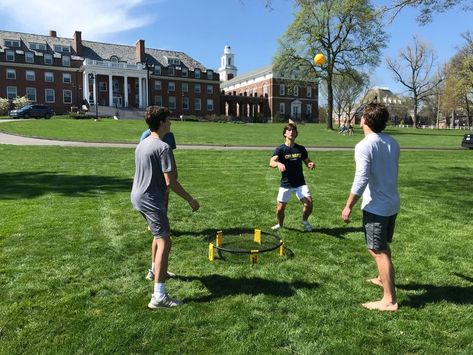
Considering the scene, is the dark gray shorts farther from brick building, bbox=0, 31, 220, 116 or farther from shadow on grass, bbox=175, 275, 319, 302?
brick building, bbox=0, 31, 220, 116

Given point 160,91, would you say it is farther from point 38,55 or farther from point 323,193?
point 323,193

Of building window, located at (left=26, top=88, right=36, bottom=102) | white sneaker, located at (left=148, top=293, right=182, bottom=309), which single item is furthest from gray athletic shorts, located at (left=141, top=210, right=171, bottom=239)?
building window, located at (left=26, top=88, right=36, bottom=102)

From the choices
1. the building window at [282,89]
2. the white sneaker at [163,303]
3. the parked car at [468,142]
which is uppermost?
the building window at [282,89]

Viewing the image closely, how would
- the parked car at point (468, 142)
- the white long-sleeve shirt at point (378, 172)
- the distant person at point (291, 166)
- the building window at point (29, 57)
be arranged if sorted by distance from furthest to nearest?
the building window at point (29, 57) → the parked car at point (468, 142) → the distant person at point (291, 166) → the white long-sleeve shirt at point (378, 172)

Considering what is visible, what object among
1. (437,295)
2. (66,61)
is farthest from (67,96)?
(437,295)

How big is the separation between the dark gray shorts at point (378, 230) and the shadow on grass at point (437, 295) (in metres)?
0.71

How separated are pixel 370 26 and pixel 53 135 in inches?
1323

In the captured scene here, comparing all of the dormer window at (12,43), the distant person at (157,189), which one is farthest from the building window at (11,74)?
the distant person at (157,189)

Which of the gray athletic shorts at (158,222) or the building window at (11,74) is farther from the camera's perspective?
the building window at (11,74)

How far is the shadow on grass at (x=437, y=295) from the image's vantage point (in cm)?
438

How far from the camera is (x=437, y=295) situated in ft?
14.9

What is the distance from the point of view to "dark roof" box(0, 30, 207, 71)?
2501 inches

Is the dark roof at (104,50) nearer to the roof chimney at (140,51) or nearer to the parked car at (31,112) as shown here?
the roof chimney at (140,51)

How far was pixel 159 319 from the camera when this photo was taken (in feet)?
12.9
